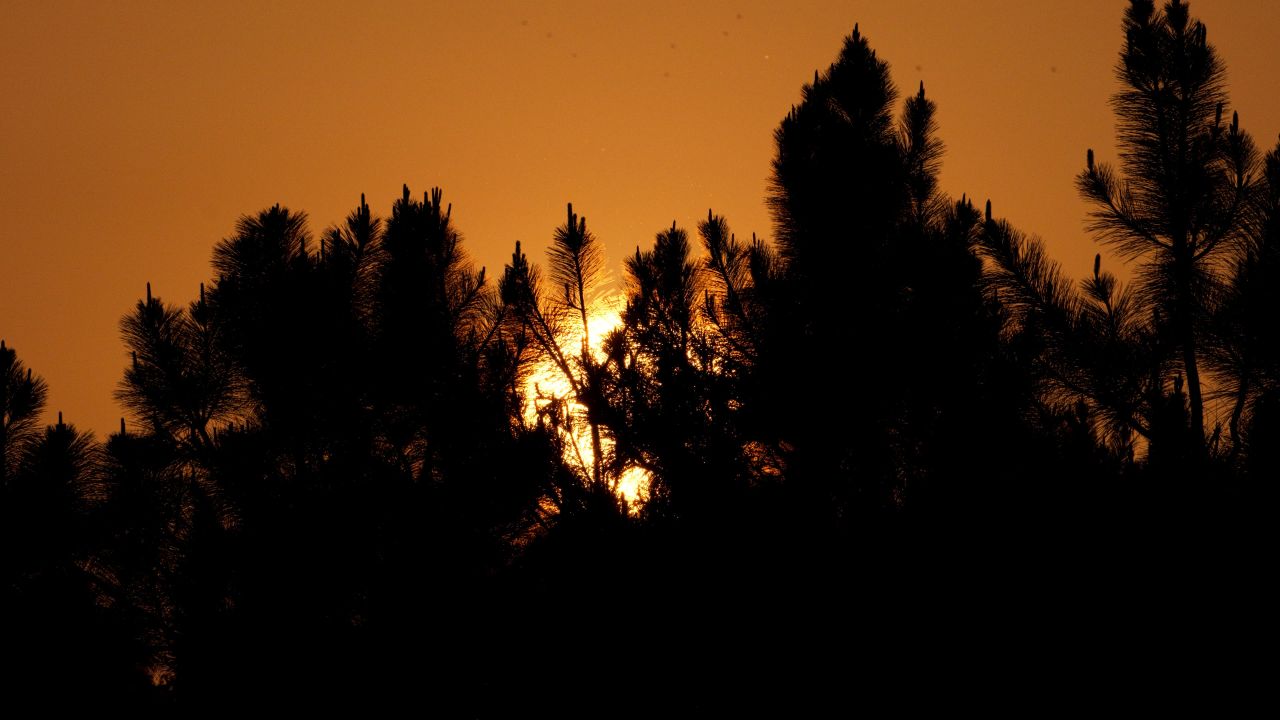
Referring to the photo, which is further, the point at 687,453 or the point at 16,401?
the point at 16,401

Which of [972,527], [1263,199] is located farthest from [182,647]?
[1263,199]

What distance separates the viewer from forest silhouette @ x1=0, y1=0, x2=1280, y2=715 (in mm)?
4137

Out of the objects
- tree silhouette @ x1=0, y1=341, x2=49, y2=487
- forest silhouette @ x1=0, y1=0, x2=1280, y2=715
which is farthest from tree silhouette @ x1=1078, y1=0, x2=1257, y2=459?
tree silhouette @ x1=0, y1=341, x2=49, y2=487

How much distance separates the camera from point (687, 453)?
4613 mm

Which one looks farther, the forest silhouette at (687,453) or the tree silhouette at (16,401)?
the tree silhouette at (16,401)

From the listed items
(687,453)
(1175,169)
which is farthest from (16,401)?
(1175,169)

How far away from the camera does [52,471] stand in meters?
5.97

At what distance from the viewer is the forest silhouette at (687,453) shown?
13.6 ft

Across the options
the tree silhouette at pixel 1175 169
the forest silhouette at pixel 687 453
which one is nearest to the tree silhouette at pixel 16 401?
the forest silhouette at pixel 687 453

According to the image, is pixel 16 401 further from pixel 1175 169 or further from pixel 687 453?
pixel 1175 169

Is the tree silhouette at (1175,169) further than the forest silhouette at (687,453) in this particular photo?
Yes

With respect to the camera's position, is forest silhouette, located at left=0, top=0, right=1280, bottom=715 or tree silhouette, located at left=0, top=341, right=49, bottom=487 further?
tree silhouette, located at left=0, top=341, right=49, bottom=487

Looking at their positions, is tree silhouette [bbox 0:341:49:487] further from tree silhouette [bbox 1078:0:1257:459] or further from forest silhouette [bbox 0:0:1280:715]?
tree silhouette [bbox 1078:0:1257:459]

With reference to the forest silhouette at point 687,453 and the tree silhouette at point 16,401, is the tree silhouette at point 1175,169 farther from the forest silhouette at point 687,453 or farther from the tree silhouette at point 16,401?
the tree silhouette at point 16,401
